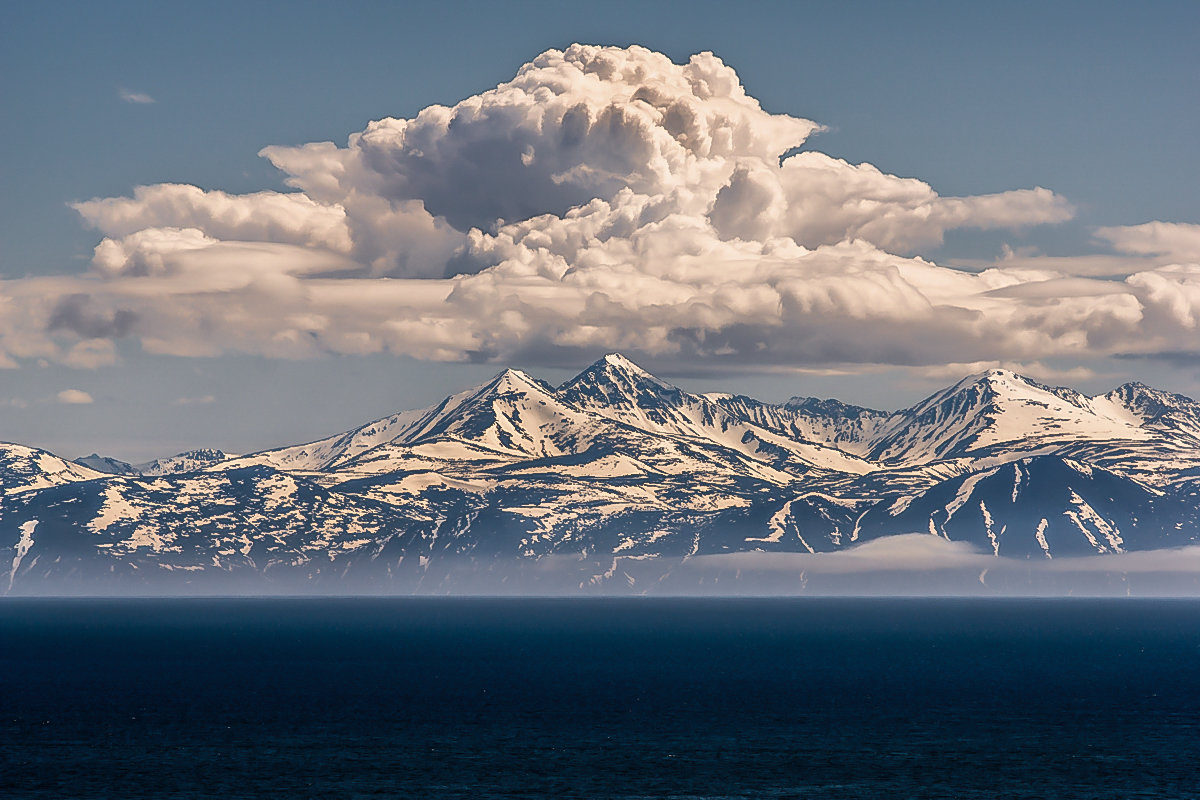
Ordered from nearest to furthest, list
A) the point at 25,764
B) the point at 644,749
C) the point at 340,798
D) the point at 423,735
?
the point at 340,798
the point at 25,764
the point at 644,749
the point at 423,735

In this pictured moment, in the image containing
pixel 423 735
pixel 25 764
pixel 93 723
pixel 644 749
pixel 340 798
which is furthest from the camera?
pixel 93 723

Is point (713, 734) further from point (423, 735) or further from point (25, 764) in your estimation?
→ point (25, 764)

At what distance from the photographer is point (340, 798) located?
140m

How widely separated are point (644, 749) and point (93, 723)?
74.8m

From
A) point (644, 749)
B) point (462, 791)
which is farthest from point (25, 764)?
point (644, 749)

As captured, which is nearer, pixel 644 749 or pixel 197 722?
pixel 644 749

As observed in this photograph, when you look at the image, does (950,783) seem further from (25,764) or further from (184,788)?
(25,764)

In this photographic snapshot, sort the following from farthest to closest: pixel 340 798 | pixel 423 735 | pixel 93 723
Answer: pixel 93 723 < pixel 423 735 < pixel 340 798

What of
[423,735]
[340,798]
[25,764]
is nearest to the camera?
[340,798]

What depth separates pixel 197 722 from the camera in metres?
195

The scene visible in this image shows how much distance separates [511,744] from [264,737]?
30.5 m

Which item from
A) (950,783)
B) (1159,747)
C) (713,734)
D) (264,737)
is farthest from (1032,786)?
(264,737)

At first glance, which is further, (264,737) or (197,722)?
(197,722)

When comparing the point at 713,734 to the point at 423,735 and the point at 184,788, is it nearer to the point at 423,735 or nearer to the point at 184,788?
the point at 423,735
